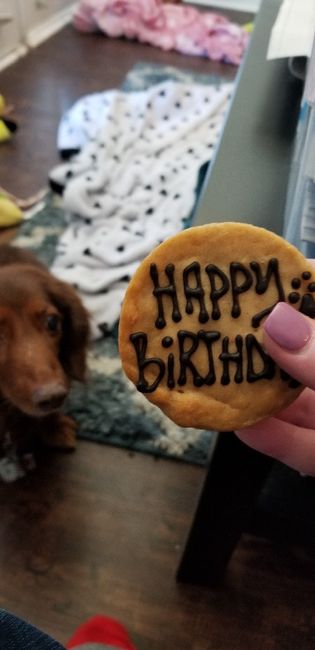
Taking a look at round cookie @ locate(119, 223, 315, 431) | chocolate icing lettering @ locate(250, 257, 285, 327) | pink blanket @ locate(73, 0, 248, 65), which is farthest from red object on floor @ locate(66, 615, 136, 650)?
pink blanket @ locate(73, 0, 248, 65)

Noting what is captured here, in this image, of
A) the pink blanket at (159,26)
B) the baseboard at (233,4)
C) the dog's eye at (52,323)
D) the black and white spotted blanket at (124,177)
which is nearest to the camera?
the dog's eye at (52,323)

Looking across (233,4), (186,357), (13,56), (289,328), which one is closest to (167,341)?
(186,357)

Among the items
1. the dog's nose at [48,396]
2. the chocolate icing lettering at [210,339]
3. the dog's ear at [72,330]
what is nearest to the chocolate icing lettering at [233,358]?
the chocolate icing lettering at [210,339]

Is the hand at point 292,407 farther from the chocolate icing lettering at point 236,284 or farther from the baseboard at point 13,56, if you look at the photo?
the baseboard at point 13,56

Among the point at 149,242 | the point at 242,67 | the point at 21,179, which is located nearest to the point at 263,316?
the point at 242,67

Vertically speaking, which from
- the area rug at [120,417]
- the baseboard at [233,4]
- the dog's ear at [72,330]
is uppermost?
the baseboard at [233,4]

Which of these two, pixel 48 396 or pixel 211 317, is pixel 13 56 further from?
pixel 211 317

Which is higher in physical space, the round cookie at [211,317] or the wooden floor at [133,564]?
the round cookie at [211,317]
